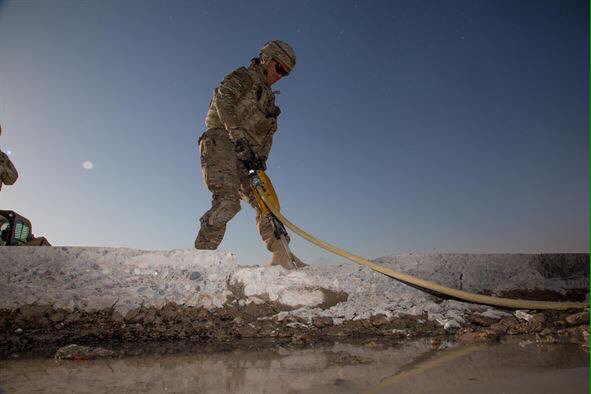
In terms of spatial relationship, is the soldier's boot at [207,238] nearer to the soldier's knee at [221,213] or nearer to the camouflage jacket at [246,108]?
the soldier's knee at [221,213]

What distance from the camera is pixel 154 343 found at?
188 cm

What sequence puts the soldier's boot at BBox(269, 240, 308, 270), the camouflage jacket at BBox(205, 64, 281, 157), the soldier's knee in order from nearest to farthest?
the soldier's knee
the soldier's boot at BBox(269, 240, 308, 270)
the camouflage jacket at BBox(205, 64, 281, 157)

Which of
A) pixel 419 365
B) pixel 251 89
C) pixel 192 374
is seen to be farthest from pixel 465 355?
pixel 251 89

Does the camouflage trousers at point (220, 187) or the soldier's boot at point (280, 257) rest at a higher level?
the camouflage trousers at point (220, 187)

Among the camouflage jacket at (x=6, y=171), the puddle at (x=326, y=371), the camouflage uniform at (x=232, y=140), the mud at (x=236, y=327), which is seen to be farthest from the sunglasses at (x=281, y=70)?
the camouflage jacket at (x=6, y=171)

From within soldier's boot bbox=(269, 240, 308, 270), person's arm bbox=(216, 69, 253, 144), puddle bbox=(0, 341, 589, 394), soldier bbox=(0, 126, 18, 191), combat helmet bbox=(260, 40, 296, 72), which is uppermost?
combat helmet bbox=(260, 40, 296, 72)

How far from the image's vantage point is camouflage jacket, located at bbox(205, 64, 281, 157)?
3465 millimetres

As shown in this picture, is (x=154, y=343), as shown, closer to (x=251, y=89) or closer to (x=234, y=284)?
(x=234, y=284)

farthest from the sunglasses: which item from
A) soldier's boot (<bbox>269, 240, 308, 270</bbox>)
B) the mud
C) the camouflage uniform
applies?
the mud

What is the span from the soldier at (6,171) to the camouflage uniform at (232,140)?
2.54 m

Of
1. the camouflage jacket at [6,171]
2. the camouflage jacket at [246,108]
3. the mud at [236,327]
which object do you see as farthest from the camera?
the camouflage jacket at [6,171]

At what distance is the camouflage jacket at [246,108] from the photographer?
346 cm

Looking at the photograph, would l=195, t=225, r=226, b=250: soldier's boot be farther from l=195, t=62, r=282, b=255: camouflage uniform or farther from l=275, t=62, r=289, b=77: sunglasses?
l=275, t=62, r=289, b=77: sunglasses

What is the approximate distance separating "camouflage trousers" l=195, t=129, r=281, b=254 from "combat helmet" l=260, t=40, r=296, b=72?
3.40 feet
